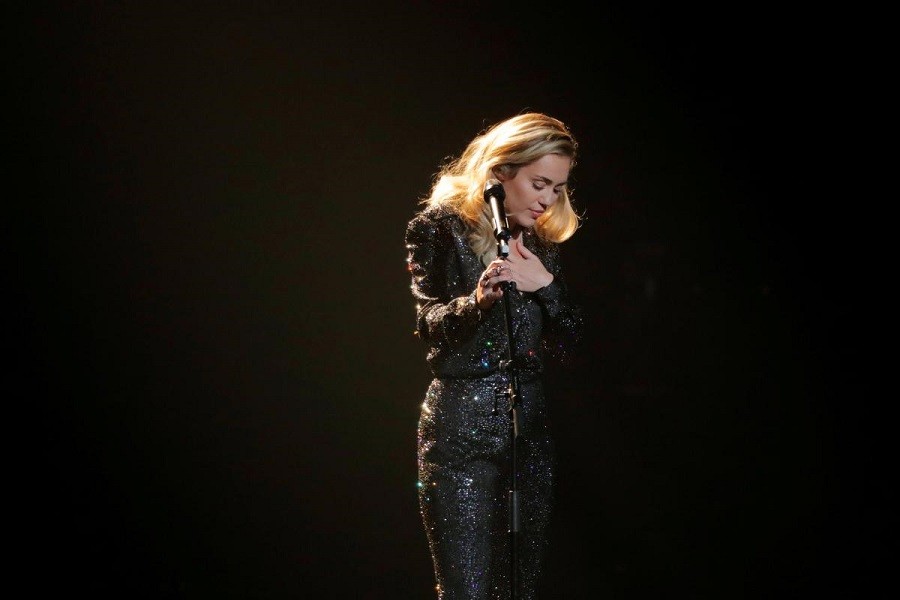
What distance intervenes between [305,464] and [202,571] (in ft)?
2.97

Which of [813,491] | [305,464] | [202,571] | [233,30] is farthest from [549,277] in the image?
[813,491]

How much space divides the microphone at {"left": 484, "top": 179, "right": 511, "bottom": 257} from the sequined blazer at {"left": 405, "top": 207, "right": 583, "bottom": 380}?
0.80 ft

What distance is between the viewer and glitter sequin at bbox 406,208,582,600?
6.04ft

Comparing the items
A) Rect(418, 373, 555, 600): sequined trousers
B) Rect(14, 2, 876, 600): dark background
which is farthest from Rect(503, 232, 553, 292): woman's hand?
Rect(14, 2, 876, 600): dark background

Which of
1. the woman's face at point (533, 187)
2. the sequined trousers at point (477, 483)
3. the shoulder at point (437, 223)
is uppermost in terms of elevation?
the woman's face at point (533, 187)

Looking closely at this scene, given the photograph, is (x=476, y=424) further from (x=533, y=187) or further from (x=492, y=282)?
(x=533, y=187)

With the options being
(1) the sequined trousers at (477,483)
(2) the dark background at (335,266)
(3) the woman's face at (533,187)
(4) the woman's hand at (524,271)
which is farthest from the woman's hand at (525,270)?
(2) the dark background at (335,266)

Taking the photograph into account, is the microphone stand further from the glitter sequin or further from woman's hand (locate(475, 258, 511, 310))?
the glitter sequin

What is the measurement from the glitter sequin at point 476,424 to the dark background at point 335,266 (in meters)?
1.30

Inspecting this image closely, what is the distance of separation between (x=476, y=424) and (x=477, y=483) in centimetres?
12

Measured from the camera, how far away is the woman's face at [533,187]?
74.7 inches

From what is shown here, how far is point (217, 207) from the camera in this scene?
369 cm

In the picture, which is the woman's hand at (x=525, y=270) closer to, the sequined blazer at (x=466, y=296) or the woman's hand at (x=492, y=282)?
the sequined blazer at (x=466, y=296)

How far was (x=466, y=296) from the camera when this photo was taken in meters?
1.79
